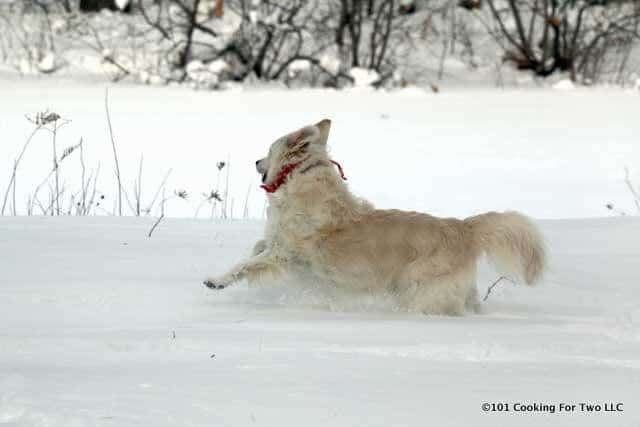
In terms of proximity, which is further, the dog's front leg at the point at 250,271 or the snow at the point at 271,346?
the dog's front leg at the point at 250,271

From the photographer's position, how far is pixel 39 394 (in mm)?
2838

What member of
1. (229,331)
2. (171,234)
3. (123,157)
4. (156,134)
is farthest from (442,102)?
(229,331)

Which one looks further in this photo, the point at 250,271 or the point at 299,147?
the point at 299,147

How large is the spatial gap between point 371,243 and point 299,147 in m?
0.59

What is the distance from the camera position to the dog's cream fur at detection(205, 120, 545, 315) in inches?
180

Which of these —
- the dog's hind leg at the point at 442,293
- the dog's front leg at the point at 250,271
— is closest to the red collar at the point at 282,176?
the dog's front leg at the point at 250,271

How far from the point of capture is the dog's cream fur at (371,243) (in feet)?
15.0

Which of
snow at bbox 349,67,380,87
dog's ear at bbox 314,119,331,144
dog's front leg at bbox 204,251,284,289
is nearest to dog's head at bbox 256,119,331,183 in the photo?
dog's ear at bbox 314,119,331,144

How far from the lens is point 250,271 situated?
4605 millimetres

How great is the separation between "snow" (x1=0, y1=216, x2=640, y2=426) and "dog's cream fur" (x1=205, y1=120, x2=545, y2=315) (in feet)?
0.40

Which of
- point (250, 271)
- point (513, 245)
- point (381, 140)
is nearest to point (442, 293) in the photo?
point (513, 245)

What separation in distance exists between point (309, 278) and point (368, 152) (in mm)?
6502

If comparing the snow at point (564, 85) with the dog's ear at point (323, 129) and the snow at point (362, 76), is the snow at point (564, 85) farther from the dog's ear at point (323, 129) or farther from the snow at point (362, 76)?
the dog's ear at point (323, 129)

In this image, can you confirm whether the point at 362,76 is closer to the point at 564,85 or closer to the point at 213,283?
the point at 564,85
